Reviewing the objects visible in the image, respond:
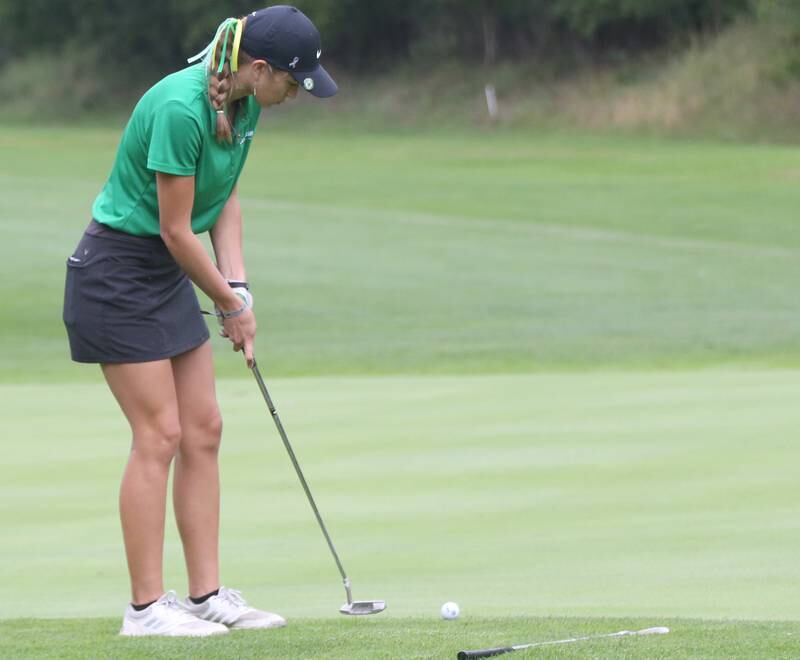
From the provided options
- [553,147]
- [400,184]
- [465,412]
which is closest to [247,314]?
[465,412]

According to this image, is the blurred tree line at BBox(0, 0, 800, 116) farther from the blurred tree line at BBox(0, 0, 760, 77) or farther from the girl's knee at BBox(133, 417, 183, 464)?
the girl's knee at BBox(133, 417, 183, 464)

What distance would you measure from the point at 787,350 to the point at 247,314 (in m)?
8.49

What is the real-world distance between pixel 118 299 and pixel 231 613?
0.78 meters

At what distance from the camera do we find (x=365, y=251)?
19.1 meters

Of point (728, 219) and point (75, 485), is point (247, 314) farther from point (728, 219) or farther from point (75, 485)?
point (728, 219)

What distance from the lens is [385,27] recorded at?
54.4 metres

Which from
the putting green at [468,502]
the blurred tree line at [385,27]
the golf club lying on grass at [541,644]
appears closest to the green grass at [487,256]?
the putting green at [468,502]

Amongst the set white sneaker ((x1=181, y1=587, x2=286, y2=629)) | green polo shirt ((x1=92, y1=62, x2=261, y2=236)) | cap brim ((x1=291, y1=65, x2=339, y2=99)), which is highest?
cap brim ((x1=291, y1=65, x2=339, y2=99))

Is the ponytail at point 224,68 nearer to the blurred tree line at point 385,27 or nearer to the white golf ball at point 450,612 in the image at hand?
the white golf ball at point 450,612

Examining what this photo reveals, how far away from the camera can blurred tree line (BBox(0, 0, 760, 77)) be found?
155 ft

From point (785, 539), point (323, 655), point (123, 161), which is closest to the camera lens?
point (323, 655)

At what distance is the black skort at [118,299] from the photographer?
13.1 ft

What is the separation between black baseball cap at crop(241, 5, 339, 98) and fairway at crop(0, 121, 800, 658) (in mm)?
1274

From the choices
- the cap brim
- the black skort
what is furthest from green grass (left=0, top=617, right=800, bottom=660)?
the cap brim
